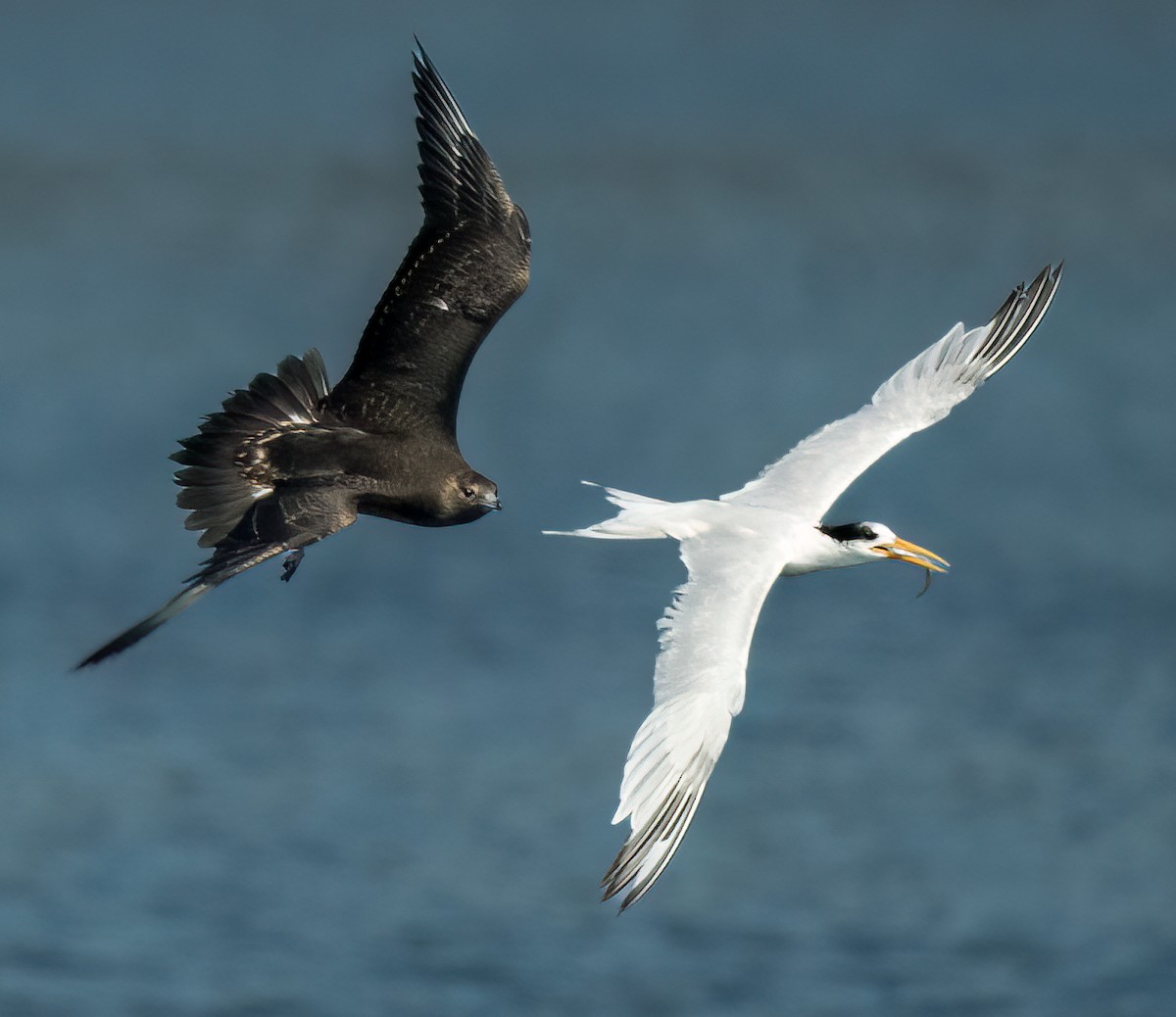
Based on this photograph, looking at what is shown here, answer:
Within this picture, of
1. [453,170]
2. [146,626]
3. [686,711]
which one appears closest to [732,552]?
[686,711]

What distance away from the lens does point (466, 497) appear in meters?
11.0

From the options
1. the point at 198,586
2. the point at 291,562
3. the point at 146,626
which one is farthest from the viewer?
the point at 291,562

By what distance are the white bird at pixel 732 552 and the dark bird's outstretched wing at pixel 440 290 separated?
1.09 meters

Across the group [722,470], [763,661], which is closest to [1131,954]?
[763,661]

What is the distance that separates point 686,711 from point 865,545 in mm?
1775

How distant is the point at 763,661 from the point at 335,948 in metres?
4.41

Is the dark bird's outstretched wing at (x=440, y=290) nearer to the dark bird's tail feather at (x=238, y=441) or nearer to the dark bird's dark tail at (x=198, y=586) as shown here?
the dark bird's tail feather at (x=238, y=441)

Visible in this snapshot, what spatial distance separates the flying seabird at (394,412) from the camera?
1043cm

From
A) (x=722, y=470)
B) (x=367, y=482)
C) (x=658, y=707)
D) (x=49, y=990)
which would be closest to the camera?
(x=658, y=707)

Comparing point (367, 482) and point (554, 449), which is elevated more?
point (554, 449)

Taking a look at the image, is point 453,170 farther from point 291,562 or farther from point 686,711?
point 686,711

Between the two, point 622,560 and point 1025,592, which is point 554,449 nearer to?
point 622,560

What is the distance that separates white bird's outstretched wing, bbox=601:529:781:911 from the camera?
31.7 feet

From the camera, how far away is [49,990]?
16.5 meters
